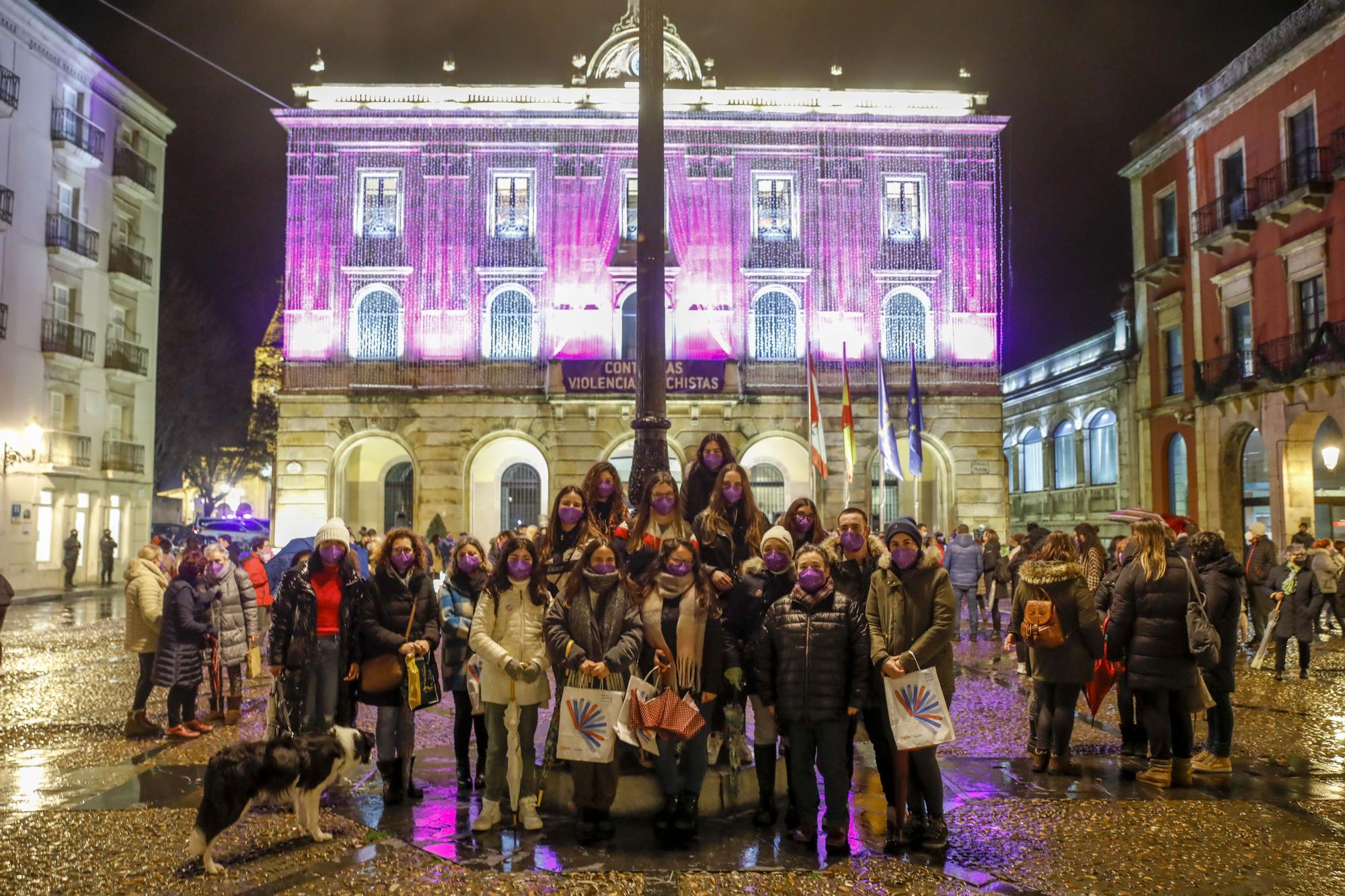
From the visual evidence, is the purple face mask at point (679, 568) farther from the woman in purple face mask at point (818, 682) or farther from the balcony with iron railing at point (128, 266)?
the balcony with iron railing at point (128, 266)

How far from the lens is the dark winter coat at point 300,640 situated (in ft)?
22.5

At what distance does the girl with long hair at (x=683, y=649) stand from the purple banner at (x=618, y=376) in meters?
21.4

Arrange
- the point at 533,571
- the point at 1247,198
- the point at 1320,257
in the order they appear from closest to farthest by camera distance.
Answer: the point at 533,571 → the point at 1320,257 → the point at 1247,198

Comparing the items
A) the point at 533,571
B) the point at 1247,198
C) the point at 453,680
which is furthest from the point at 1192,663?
the point at 1247,198

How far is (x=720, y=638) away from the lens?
240 inches

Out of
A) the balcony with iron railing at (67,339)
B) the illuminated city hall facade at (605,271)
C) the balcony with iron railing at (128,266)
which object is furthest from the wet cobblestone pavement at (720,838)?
the balcony with iron railing at (128,266)

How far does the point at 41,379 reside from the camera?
28391 mm

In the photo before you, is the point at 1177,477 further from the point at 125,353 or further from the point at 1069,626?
the point at 125,353

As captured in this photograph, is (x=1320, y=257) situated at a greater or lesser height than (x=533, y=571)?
greater

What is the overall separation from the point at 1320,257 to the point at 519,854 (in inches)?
921

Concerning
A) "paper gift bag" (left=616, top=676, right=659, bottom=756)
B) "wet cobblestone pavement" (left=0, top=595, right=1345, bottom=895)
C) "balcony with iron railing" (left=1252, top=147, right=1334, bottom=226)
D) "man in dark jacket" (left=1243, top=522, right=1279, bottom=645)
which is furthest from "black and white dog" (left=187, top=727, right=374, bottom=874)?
"balcony with iron railing" (left=1252, top=147, right=1334, bottom=226)

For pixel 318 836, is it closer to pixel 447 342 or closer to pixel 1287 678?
pixel 1287 678

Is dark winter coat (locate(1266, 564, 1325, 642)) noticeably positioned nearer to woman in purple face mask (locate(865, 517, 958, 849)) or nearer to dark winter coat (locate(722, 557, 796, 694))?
woman in purple face mask (locate(865, 517, 958, 849))

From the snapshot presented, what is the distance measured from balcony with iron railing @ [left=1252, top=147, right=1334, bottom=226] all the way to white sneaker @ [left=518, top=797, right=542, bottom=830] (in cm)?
2291
